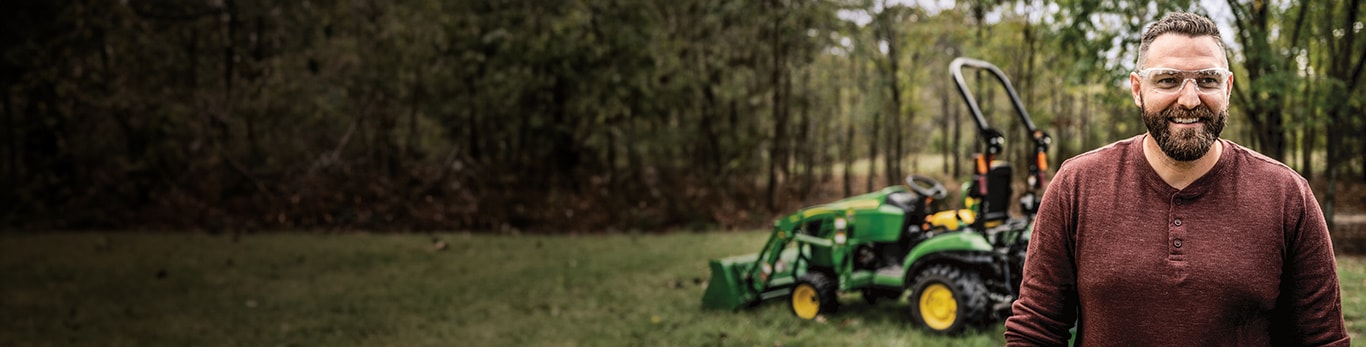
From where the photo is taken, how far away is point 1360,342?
557 centimetres

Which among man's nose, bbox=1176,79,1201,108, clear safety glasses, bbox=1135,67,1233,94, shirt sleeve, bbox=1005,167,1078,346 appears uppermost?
clear safety glasses, bbox=1135,67,1233,94

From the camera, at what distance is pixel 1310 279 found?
1.94 metres

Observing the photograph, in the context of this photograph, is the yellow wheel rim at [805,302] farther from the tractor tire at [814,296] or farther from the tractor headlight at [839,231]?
the tractor headlight at [839,231]

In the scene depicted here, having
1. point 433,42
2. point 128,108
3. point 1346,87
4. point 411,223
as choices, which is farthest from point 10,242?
point 1346,87

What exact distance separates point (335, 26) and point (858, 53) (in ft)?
40.3

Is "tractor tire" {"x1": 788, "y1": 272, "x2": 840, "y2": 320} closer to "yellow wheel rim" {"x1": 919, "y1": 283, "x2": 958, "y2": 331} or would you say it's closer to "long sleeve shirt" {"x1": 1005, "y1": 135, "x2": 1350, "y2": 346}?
"yellow wheel rim" {"x1": 919, "y1": 283, "x2": 958, "y2": 331}

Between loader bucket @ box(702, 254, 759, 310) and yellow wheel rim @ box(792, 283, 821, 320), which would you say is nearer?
yellow wheel rim @ box(792, 283, 821, 320)

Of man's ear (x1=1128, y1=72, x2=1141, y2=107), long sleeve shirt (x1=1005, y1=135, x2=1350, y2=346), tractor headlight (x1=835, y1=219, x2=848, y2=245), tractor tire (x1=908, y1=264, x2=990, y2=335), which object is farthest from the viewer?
tractor headlight (x1=835, y1=219, x2=848, y2=245)

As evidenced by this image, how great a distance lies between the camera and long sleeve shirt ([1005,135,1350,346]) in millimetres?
1924

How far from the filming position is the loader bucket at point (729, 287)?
8172 mm

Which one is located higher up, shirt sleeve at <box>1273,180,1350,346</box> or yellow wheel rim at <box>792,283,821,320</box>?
shirt sleeve at <box>1273,180,1350,346</box>

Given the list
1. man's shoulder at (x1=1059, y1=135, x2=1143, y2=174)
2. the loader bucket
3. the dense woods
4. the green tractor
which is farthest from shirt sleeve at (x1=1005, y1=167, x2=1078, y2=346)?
the dense woods

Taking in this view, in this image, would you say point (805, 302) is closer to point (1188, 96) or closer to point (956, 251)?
point (956, 251)

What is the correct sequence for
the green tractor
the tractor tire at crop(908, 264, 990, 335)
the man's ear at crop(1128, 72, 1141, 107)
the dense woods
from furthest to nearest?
the dense woods < the tractor tire at crop(908, 264, 990, 335) < the green tractor < the man's ear at crop(1128, 72, 1141, 107)
